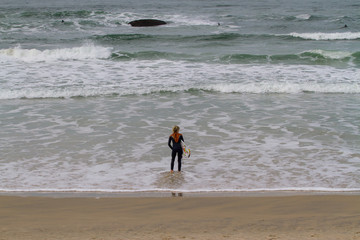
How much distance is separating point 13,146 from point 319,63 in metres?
16.0

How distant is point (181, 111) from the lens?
13.8 meters

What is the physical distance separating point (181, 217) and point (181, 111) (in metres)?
7.49

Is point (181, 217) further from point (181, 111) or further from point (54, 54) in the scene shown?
point (54, 54)

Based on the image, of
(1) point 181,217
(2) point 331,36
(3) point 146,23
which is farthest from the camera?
(3) point 146,23

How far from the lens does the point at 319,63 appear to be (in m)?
21.7

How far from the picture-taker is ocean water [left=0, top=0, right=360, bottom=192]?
8.67m

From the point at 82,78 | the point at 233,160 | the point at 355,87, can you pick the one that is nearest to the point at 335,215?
the point at 233,160

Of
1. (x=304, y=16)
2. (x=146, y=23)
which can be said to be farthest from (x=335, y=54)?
(x=304, y=16)

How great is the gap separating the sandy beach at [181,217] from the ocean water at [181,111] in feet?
2.09

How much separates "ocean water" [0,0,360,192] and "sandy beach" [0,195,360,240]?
636 mm

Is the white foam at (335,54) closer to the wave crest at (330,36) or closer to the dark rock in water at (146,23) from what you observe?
the wave crest at (330,36)

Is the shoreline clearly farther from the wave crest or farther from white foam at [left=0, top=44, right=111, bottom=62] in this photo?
the wave crest

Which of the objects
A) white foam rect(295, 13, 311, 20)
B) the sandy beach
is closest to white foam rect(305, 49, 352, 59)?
the sandy beach

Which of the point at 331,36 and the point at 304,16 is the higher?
the point at 304,16
